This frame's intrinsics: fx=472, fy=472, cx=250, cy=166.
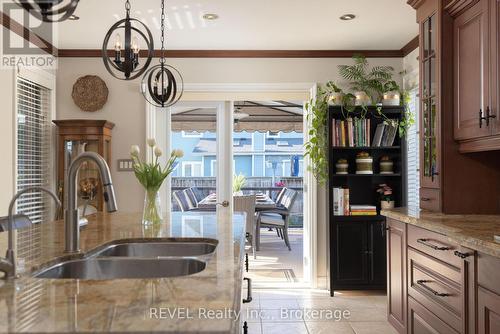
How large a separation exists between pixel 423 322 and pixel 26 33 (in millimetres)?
3978

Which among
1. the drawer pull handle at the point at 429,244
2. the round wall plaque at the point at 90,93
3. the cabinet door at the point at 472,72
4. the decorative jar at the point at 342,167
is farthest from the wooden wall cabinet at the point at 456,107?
the round wall plaque at the point at 90,93

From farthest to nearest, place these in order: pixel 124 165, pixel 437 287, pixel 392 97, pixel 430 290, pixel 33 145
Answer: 1. pixel 124 165
2. pixel 392 97
3. pixel 33 145
4. pixel 430 290
5. pixel 437 287

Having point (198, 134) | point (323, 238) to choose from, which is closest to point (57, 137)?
point (198, 134)

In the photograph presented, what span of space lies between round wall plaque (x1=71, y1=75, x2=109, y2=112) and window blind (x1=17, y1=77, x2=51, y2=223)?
298 millimetres

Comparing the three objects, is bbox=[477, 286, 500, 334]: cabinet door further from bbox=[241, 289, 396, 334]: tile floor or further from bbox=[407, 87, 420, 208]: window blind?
bbox=[407, 87, 420, 208]: window blind

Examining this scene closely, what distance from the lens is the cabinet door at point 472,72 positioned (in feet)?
8.83

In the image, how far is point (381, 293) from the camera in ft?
15.7

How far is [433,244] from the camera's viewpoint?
261cm

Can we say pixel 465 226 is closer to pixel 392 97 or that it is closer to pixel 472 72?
pixel 472 72

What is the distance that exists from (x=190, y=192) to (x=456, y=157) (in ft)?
11.2

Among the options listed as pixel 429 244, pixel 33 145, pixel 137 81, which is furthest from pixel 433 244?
pixel 33 145

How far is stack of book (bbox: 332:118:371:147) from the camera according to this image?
192 inches

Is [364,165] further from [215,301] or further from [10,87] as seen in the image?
[215,301]

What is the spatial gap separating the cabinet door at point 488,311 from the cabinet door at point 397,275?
43.6 inches
